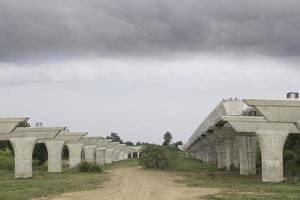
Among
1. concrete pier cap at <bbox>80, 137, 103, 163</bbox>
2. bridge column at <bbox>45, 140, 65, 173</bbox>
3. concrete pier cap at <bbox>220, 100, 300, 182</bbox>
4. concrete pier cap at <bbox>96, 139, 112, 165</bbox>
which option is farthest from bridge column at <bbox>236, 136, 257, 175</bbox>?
concrete pier cap at <bbox>96, 139, 112, 165</bbox>

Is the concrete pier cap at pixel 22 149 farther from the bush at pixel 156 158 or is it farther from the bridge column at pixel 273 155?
the bush at pixel 156 158

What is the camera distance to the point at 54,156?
→ 2640 inches

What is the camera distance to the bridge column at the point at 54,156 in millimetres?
66688

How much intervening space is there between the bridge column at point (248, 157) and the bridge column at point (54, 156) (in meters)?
Answer: 22.2

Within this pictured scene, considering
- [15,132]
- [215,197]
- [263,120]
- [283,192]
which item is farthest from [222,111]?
[215,197]

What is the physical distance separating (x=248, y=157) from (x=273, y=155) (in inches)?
514

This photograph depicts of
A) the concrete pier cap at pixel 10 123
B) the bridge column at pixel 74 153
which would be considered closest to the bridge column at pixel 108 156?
the bridge column at pixel 74 153

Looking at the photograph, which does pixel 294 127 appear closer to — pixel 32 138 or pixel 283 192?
pixel 283 192

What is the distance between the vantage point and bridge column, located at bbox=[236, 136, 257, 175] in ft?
177

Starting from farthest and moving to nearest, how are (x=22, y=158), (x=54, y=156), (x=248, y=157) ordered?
1. (x=54, y=156)
2. (x=248, y=157)
3. (x=22, y=158)

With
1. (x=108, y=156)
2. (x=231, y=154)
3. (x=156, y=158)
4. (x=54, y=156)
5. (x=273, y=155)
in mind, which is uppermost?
(x=273, y=155)

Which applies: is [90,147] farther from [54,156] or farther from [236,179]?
[236,179]

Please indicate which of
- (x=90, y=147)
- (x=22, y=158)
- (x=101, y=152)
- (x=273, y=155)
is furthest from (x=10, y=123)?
(x=101, y=152)

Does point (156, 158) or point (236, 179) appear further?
point (156, 158)
